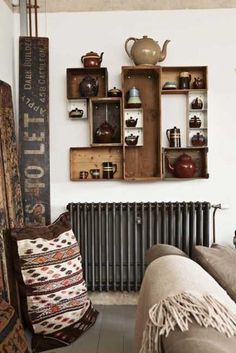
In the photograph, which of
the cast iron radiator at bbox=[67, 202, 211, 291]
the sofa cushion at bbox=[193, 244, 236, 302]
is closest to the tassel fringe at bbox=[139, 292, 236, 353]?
the sofa cushion at bbox=[193, 244, 236, 302]

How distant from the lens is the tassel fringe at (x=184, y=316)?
99 cm

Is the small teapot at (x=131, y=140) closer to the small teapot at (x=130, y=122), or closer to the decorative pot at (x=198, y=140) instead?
the small teapot at (x=130, y=122)

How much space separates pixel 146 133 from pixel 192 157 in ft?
1.51

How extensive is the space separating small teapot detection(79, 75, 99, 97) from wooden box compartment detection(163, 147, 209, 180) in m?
0.78

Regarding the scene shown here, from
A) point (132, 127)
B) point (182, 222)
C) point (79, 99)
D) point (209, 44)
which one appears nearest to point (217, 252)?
point (182, 222)

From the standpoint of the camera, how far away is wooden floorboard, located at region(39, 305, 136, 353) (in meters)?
2.37

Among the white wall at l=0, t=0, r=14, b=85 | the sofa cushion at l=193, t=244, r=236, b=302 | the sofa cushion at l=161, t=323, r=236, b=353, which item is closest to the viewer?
the sofa cushion at l=161, t=323, r=236, b=353

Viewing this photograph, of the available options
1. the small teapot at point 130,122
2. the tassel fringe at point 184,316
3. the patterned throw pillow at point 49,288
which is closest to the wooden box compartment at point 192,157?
the small teapot at point 130,122

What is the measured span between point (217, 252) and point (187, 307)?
80 centimetres

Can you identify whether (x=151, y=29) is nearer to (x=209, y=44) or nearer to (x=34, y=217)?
(x=209, y=44)

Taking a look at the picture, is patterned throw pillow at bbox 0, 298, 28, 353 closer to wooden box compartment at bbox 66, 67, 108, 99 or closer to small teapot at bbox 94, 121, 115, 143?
small teapot at bbox 94, 121, 115, 143

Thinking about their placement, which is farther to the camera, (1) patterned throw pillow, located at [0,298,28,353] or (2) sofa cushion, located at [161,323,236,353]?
(1) patterned throw pillow, located at [0,298,28,353]

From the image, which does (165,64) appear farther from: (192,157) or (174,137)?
(192,157)

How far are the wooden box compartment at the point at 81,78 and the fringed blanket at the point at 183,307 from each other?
2140mm
